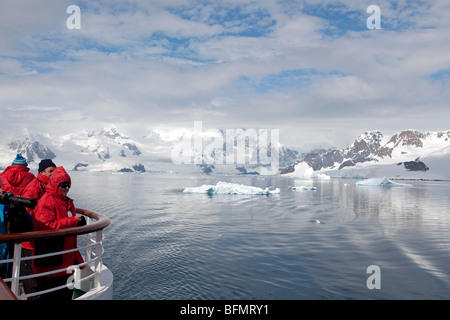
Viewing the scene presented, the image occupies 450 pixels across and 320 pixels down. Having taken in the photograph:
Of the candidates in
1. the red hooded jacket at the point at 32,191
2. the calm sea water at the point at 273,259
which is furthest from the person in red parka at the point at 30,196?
the calm sea water at the point at 273,259

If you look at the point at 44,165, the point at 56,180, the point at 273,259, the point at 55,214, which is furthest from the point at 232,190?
the point at 56,180

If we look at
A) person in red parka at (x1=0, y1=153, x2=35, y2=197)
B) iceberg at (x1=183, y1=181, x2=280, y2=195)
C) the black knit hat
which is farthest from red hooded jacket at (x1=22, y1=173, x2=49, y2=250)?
iceberg at (x1=183, y1=181, x2=280, y2=195)

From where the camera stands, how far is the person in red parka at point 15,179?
19.1 ft

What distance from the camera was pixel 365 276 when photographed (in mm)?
13047

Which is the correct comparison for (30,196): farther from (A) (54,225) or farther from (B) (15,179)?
(A) (54,225)

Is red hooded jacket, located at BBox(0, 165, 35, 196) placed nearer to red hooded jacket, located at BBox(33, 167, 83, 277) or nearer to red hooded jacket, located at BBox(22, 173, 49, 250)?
red hooded jacket, located at BBox(22, 173, 49, 250)

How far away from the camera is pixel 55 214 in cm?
540

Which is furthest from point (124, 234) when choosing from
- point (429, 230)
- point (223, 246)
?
point (429, 230)

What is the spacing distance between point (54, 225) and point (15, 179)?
1426 mm

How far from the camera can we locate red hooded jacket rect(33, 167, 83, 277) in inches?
205
